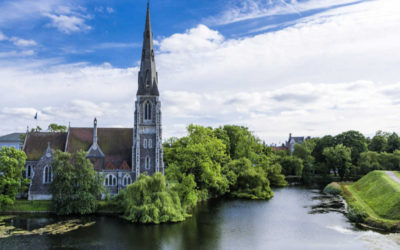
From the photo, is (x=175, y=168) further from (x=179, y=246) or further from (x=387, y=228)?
(x=387, y=228)

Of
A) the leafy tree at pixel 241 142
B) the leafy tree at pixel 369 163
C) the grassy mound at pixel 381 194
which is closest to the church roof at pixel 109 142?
the leafy tree at pixel 241 142

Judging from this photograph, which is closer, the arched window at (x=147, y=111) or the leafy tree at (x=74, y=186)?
the leafy tree at (x=74, y=186)

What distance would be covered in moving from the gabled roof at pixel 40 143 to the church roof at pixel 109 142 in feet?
5.56

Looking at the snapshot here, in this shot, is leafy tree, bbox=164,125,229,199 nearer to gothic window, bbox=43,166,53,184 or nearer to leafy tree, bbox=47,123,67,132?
gothic window, bbox=43,166,53,184

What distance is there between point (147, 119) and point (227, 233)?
75.3 ft

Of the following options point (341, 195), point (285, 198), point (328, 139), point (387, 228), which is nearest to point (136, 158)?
point (285, 198)

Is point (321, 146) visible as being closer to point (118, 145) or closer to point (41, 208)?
point (118, 145)

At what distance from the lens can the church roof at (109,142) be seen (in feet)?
160

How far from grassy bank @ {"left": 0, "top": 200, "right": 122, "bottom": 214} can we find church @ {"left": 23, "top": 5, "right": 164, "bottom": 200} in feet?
9.67

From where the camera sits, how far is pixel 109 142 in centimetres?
5028

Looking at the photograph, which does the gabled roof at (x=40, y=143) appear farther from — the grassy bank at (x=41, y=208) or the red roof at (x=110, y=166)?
the grassy bank at (x=41, y=208)

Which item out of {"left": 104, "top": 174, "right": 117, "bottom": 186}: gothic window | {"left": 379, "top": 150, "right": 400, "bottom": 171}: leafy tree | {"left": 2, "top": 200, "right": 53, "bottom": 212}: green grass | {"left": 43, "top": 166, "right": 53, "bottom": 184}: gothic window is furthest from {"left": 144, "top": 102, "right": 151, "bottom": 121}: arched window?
{"left": 379, "top": 150, "right": 400, "bottom": 171}: leafy tree

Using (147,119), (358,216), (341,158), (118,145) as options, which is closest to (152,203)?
(147,119)

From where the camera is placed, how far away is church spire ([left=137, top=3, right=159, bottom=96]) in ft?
160
